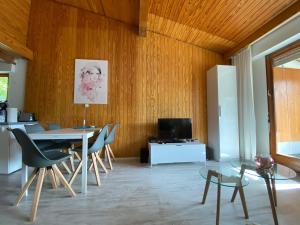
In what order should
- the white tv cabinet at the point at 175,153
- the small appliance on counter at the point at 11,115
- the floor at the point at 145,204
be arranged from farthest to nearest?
the white tv cabinet at the point at 175,153
the small appliance on counter at the point at 11,115
the floor at the point at 145,204

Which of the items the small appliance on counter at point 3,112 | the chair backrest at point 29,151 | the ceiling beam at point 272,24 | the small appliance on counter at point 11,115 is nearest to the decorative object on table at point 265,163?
the chair backrest at point 29,151

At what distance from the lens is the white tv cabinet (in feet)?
11.5

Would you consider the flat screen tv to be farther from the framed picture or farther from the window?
the window

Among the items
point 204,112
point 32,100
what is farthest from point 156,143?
point 32,100

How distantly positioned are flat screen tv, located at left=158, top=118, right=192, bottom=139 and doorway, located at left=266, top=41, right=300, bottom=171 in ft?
5.28

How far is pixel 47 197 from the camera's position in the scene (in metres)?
2.09

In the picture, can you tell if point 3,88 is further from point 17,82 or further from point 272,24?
point 272,24

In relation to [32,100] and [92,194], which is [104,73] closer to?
[32,100]

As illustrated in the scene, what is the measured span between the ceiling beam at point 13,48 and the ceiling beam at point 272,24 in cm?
459

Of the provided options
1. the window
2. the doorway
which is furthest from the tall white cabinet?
the window

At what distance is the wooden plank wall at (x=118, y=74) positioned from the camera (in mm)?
3992

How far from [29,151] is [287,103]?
4088mm

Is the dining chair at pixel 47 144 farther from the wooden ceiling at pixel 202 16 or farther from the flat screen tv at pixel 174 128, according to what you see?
the wooden ceiling at pixel 202 16

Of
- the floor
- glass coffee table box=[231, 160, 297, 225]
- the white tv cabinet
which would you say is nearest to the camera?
glass coffee table box=[231, 160, 297, 225]
